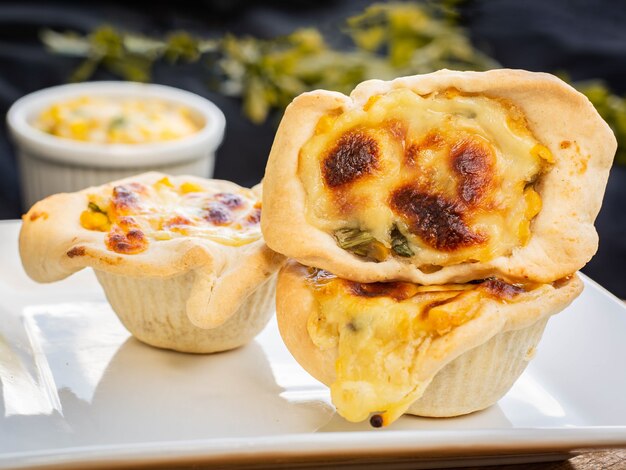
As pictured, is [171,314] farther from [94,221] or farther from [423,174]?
[423,174]

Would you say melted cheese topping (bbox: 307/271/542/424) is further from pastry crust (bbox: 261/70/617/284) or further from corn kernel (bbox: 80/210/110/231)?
corn kernel (bbox: 80/210/110/231)

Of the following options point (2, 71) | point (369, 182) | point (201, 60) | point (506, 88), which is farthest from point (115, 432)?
point (2, 71)

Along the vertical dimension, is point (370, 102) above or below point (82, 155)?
above

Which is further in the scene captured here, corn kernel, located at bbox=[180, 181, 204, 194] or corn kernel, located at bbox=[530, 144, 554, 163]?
corn kernel, located at bbox=[180, 181, 204, 194]

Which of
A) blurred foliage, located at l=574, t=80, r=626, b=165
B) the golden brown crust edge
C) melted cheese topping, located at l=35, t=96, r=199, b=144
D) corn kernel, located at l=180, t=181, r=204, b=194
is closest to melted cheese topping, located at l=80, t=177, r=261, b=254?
corn kernel, located at l=180, t=181, r=204, b=194

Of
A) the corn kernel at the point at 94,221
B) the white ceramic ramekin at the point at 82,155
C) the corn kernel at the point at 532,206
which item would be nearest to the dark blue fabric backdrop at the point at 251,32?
the white ceramic ramekin at the point at 82,155

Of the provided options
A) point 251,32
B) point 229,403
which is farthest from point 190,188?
point 251,32
